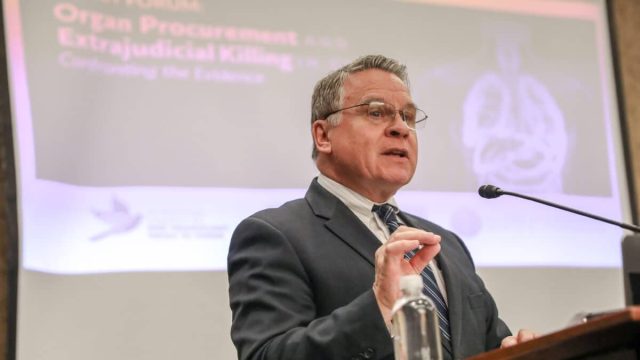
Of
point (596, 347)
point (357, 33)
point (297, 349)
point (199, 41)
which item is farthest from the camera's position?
point (357, 33)

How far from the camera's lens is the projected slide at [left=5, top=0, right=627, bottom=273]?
329 centimetres

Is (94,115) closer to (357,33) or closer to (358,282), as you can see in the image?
(357,33)

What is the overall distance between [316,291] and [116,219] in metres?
1.30

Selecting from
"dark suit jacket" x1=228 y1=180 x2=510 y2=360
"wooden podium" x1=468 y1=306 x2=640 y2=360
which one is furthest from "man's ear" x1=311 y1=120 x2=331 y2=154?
"wooden podium" x1=468 y1=306 x2=640 y2=360

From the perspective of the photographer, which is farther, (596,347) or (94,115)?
(94,115)

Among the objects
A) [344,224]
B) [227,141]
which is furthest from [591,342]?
[227,141]

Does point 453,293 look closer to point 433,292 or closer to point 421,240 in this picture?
point 433,292

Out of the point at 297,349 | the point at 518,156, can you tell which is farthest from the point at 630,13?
the point at 297,349

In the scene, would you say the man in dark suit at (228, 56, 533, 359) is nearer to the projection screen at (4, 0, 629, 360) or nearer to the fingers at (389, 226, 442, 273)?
the fingers at (389, 226, 442, 273)

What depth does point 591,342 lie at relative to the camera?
54.5 inches

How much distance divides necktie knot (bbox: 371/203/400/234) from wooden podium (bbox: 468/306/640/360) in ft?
3.36

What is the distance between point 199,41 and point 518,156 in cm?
151

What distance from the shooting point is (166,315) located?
11.1 ft

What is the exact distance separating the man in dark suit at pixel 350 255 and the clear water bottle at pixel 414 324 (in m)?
0.11
